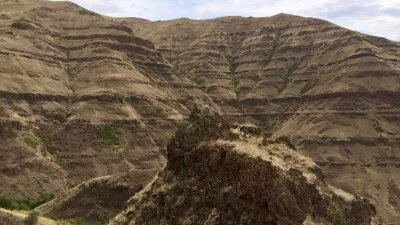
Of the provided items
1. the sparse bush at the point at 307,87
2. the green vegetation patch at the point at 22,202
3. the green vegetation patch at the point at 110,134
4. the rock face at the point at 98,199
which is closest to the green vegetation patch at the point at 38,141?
the green vegetation patch at the point at 110,134

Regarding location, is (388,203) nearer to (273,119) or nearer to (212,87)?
(273,119)

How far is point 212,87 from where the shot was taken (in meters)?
138

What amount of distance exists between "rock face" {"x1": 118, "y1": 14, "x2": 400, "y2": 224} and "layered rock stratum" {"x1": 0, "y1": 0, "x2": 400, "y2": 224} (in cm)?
32

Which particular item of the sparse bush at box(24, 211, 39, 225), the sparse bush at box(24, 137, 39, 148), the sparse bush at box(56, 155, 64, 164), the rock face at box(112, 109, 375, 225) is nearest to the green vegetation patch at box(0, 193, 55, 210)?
the sparse bush at box(56, 155, 64, 164)

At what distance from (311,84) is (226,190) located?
10933 centimetres

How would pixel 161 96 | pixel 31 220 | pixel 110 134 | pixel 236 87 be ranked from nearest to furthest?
pixel 31 220 → pixel 110 134 → pixel 161 96 → pixel 236 87

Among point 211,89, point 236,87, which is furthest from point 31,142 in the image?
point 236,87

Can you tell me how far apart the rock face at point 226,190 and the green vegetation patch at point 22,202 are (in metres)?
33.9

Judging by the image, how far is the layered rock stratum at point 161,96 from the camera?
81625 millimetres

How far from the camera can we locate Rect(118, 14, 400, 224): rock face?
96.2 meters

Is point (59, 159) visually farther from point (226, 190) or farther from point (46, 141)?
point (226, 190)

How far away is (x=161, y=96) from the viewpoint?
108 meters

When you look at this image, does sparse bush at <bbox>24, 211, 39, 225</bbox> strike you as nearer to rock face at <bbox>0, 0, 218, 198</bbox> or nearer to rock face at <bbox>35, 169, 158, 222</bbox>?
rock face at <bbox>35, 169, 158, 222</bbox>

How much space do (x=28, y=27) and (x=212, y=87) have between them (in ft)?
160
